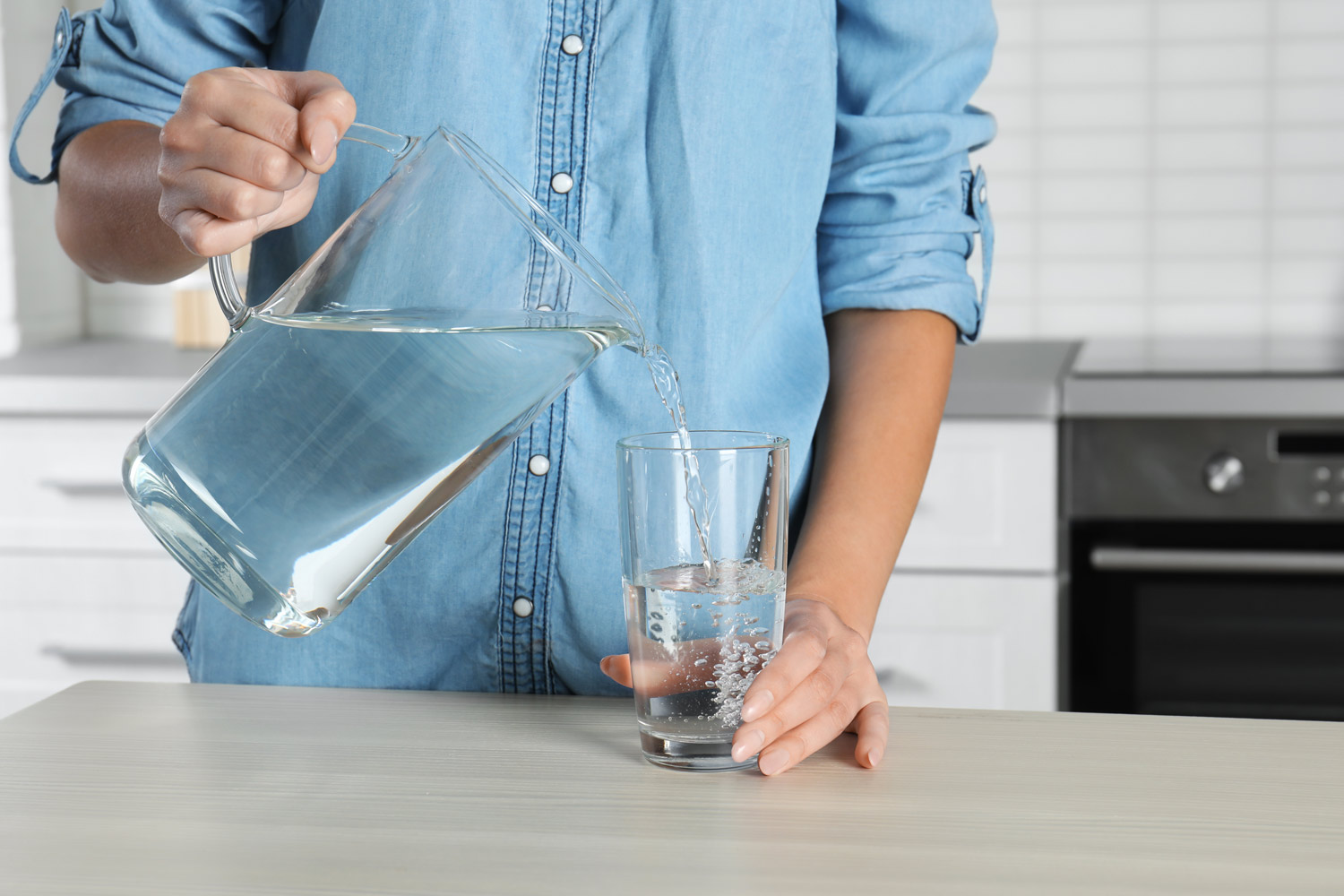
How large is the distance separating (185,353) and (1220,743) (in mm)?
1669

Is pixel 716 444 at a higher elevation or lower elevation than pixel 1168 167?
lower

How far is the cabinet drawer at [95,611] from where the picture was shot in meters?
1.61

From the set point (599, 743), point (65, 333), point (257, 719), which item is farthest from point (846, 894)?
point (65, 333)

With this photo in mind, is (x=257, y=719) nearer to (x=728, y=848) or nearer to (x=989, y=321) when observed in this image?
(x=728, y=848)

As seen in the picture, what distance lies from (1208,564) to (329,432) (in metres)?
1.19

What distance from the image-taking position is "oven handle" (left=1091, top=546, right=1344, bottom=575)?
1.42m

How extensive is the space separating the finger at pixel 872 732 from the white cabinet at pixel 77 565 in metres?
1.22

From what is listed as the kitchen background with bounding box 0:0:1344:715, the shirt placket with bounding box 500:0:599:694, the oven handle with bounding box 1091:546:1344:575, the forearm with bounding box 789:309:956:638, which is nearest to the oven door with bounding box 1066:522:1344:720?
the oven handle with bounding box 1091:546:1344:575

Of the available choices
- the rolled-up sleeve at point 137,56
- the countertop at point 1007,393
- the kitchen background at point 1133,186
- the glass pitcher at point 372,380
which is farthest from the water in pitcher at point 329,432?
the kitchen background at point 1133,186

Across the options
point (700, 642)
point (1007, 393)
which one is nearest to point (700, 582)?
point (700, 642)

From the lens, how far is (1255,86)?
191 centimetres

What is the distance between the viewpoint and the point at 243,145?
1.67ft

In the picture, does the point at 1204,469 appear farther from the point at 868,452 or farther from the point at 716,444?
the point at 716,444

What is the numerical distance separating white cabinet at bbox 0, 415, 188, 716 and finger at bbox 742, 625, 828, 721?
121 cm
